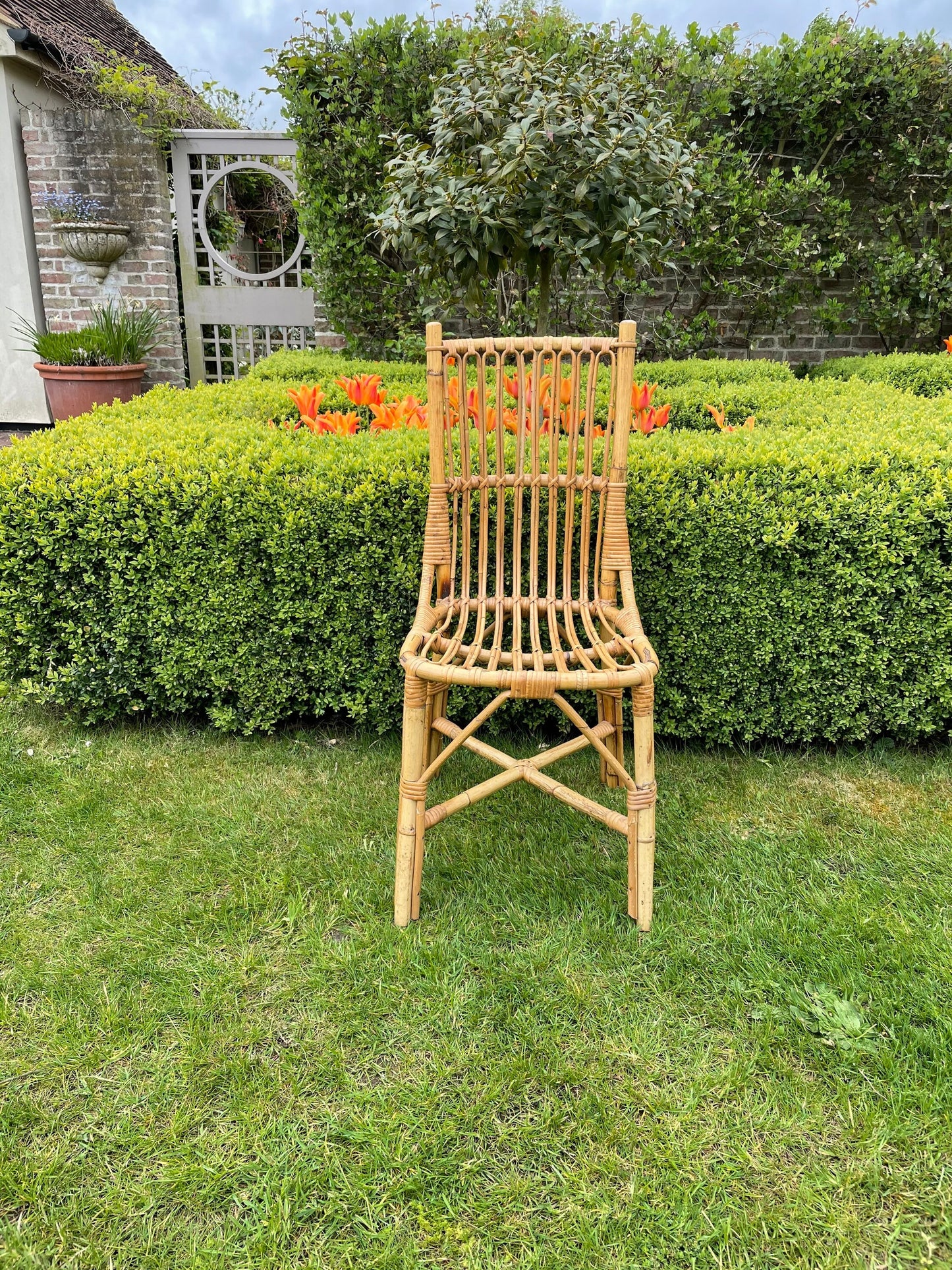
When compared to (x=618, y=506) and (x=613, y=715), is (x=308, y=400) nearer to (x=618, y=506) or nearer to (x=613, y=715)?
(x=618, y=506)

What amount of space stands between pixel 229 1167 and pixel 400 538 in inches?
65.8

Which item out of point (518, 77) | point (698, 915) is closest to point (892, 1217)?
point (698, 915)

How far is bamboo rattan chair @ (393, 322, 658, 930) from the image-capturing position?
6.07 ft

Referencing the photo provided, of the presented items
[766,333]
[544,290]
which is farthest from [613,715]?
[766,333]

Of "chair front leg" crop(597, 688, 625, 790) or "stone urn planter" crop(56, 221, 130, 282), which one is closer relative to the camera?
"chair front leg" crop(597, 688, 625, 790)

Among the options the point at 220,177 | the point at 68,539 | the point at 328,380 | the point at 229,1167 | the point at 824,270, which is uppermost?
the point at 220,177

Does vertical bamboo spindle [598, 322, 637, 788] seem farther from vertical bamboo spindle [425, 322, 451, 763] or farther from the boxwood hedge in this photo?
the boxwood hedge

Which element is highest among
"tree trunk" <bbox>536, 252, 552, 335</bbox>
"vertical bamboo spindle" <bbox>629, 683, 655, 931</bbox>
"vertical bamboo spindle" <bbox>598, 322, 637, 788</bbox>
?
"tree trunk" <bbox>536, 252, 552, 335</bbox>

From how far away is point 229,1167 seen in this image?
4.48ft

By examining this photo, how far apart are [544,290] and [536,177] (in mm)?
581

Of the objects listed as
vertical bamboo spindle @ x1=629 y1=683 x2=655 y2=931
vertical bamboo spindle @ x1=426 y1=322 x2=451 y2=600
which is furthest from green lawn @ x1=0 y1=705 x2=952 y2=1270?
vertical bamboo spindle @ x1=426 y1=322 x2=451 y2=600

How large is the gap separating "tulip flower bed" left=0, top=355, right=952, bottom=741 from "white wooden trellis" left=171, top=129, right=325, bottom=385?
426 centimetres

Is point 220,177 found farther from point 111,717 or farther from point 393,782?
point 393,782

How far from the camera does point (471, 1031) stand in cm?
163
